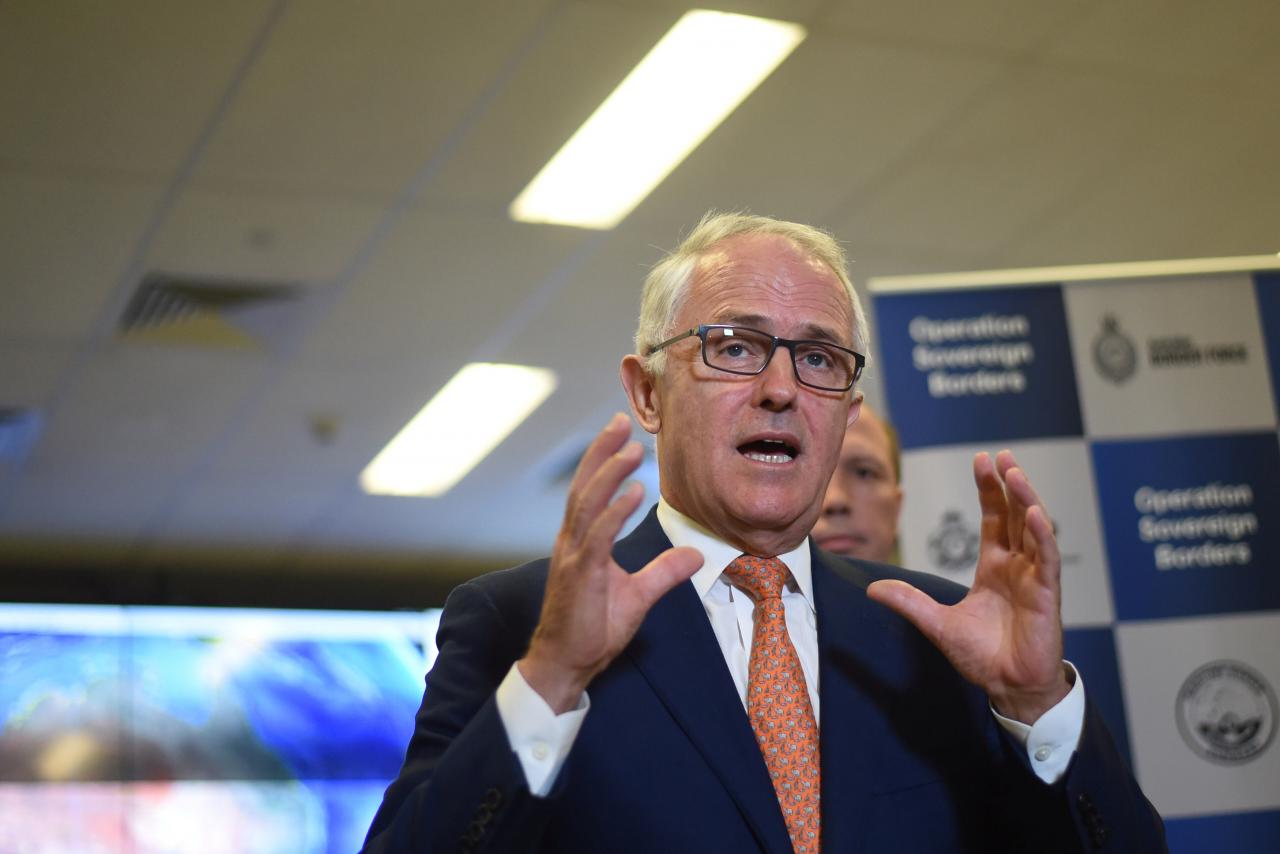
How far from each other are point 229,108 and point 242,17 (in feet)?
1.46

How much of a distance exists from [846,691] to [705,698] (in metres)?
0.17

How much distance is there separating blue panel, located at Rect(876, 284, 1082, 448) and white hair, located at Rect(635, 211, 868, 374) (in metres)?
1.43

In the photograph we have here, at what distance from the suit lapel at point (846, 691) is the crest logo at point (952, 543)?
149 cm

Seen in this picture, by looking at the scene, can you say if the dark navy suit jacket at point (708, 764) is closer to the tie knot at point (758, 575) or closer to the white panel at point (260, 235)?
the tie knot at point (758, 575)

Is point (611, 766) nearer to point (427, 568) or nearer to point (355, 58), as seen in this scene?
point (355, 58)

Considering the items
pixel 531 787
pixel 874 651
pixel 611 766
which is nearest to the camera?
pixel 531 787

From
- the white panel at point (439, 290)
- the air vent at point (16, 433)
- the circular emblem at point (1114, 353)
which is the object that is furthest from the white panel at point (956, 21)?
the air vent at point (16, 433)

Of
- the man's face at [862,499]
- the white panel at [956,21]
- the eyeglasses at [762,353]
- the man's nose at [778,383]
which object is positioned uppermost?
the white panel at [956,21]

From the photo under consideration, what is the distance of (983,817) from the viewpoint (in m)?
1.54

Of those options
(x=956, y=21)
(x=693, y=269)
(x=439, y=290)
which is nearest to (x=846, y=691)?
(x=693, y=269)

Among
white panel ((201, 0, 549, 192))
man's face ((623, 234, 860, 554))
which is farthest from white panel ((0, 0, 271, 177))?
man's face ((623, 234, 860, 554))

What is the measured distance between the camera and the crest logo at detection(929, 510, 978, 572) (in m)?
3.20

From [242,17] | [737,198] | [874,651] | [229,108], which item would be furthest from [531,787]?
[737,198]

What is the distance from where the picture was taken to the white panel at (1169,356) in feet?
10.9
